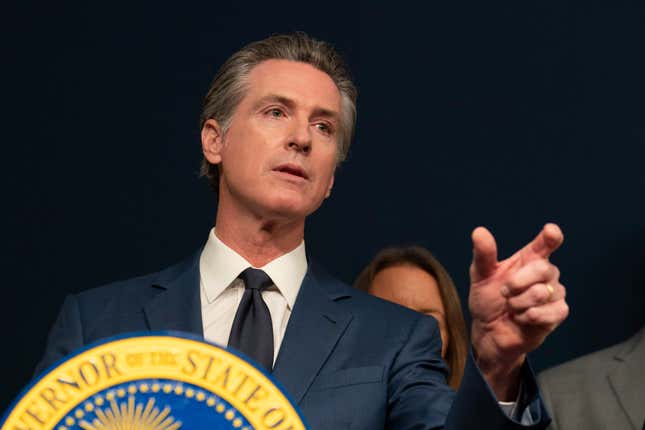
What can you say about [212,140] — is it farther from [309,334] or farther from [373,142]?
[373,142]

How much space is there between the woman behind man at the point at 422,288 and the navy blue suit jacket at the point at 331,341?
734 millimetres

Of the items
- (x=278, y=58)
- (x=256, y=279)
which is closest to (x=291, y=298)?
(x=256, y=279)

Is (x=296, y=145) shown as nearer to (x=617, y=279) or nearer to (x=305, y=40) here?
(x=305, y=40)

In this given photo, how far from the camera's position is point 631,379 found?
1.45m

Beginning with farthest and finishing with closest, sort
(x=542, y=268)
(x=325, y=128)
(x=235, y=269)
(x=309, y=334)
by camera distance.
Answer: (x=325, y=128)
(x=235, y=269)
(x=309, y=334)
(x=542, y=268)

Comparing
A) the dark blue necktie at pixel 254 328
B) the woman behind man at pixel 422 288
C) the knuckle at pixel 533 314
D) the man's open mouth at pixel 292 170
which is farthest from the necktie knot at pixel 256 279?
the woman behind man at pixel 422 288

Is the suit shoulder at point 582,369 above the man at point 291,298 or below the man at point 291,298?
below

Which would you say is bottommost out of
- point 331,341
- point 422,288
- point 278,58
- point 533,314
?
point 422,288

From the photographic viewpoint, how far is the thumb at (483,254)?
3.08 feet

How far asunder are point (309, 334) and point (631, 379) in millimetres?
483

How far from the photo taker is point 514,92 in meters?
2.20

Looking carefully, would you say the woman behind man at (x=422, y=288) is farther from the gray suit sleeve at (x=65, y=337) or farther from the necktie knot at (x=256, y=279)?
the gray suit sleeve at (x=65, y=337)

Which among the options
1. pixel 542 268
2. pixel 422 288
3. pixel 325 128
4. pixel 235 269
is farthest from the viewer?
pixel 422 288

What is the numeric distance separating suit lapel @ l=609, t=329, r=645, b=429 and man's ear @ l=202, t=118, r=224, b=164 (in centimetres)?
66
